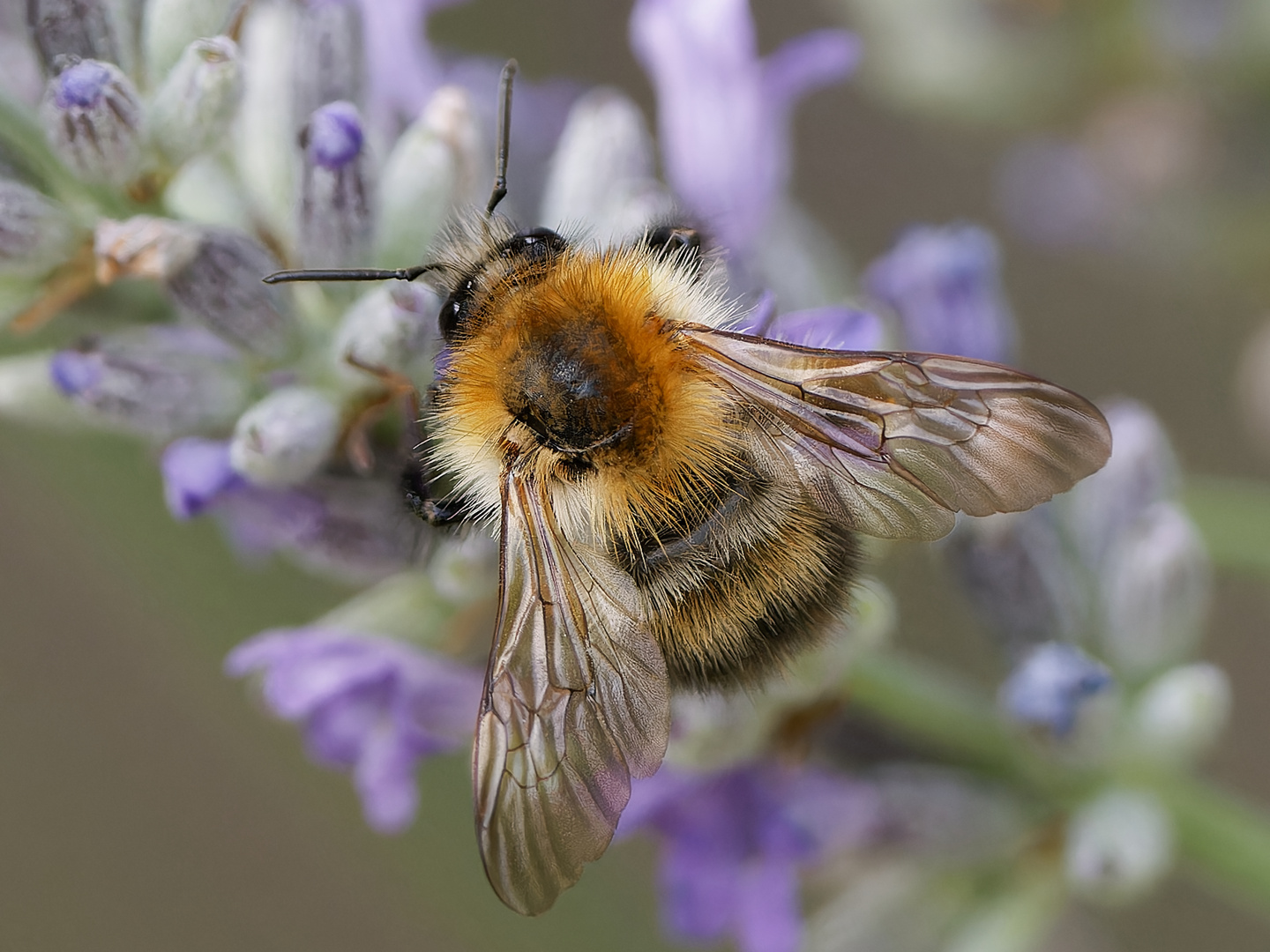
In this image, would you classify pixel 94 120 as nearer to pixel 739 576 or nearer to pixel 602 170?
pixel 602 170

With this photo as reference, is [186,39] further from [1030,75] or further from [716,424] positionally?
[1030,75]

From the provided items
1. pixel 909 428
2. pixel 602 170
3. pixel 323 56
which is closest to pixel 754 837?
pixel 909 428

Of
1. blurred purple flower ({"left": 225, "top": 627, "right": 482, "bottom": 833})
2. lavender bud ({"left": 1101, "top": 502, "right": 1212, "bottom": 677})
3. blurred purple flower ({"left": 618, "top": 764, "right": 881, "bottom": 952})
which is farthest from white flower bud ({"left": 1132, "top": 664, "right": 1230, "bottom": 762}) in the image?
blurred purple flower ({"left": 225, "top": 627, "right": 482, "bottom": 833})

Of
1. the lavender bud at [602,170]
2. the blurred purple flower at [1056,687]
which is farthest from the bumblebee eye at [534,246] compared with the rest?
the blurred purple flower at [1056,687]

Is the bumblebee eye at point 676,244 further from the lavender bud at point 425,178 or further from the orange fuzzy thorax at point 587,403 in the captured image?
the lavender bud at point 425,178

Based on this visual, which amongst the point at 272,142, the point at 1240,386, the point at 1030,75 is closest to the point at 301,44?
the point at 272,142

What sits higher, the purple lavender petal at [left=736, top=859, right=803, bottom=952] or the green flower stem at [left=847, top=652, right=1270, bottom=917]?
the green flower stem at [left=847, top=652, right=1270, bottom=917]

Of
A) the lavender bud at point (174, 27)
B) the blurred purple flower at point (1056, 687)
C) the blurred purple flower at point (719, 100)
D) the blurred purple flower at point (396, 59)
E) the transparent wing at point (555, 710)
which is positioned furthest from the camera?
the blurred purple flower at point (719, 100)

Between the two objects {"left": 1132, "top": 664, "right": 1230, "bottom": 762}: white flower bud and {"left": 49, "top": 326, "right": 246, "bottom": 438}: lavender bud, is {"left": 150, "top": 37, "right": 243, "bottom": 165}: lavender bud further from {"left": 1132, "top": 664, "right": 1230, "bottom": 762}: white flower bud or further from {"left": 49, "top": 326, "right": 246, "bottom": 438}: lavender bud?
{"left": 1132, "top": 664, "right": 1230, "bottom": 762}: white flower bud
